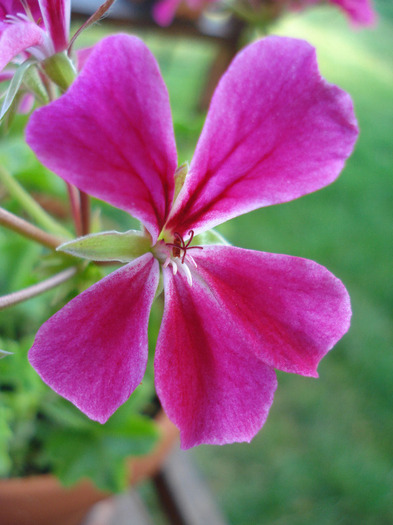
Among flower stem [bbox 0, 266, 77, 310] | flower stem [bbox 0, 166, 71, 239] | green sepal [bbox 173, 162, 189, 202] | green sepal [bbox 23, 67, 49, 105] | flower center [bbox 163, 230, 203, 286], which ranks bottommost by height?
flower stem [bbox 0, 166, 71, 239]

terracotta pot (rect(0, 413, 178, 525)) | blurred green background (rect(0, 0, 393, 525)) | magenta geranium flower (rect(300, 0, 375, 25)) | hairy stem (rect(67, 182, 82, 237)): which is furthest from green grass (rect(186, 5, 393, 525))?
hairy stem (rect(67, 182, 82, 237))

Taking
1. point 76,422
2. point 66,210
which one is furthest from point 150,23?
point 76,422

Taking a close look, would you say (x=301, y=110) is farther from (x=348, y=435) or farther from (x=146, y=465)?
(x=348, y=435)

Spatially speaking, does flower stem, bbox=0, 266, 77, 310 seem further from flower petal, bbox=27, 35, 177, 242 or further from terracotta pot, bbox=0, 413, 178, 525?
terracotta pot, bbox=0, 413, 178, 525

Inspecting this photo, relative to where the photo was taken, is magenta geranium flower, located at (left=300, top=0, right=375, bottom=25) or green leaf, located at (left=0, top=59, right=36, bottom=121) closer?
green leaf, located at (left=0, top=59, right=36, bottom=121)

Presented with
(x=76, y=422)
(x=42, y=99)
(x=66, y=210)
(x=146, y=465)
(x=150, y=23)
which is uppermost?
(x=42, y=99)

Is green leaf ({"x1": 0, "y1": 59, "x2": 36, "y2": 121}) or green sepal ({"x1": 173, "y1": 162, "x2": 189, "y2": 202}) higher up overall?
green leaf ({"x1": 0, "y1": 59, "x2": 36, "y2": 121})

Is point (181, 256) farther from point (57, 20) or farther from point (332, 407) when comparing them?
point (332, 407)
